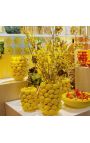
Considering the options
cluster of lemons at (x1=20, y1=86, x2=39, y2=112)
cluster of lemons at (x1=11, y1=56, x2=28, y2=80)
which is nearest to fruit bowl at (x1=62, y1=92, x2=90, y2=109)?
cluster of lemons at (x1=20, y1=86, x2=39, y2=112)

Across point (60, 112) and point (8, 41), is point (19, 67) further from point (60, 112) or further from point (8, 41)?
point (60, 112)

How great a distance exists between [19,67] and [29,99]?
19cm

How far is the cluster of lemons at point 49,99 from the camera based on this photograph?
1258mm

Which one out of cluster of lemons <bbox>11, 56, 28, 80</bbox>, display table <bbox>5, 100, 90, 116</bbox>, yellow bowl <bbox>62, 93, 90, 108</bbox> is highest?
cluster of lemons <bbox>11, 56, 28, 80</bbox>

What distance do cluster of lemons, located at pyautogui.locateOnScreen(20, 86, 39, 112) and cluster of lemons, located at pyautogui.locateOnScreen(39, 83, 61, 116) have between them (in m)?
0.04

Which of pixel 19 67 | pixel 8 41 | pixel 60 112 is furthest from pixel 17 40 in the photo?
pixel 60 112

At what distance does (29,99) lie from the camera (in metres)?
1.34

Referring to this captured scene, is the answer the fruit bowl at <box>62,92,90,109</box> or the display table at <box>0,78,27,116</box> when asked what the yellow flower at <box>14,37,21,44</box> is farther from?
the fruit bowl at <box>62,92,90,109</box>

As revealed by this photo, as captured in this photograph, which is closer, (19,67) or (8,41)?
(8,41)

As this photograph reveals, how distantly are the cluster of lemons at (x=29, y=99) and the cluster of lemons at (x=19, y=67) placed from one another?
0.37 feet

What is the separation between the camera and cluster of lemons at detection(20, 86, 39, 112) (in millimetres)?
1331
